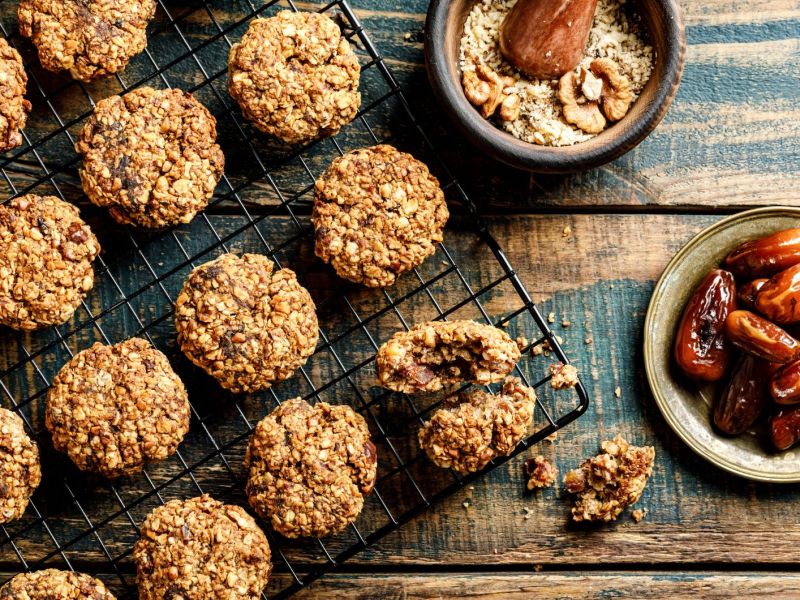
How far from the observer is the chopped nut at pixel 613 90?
104 inches

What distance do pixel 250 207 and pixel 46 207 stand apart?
0.54 metres

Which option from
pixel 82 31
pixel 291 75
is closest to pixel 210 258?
pixel 291 75

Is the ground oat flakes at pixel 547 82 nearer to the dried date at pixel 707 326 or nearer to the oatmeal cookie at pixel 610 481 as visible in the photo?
the dried date at pixel 707 326

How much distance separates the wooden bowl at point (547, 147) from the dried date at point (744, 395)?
27.4 inches

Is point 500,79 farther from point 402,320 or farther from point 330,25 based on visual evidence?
point 402,320

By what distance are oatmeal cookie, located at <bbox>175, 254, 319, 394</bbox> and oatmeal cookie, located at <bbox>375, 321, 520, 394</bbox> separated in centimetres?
24

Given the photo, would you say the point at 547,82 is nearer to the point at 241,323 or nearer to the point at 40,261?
the point at 241,323

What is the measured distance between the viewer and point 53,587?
248 centimetres

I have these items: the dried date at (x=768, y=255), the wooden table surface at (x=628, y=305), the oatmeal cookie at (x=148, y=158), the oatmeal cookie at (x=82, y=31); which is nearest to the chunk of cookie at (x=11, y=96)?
the oatmeal cookie at (x=82, y=31)

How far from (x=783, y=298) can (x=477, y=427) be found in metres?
0.88

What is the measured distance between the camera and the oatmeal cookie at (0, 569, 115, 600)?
2.47m

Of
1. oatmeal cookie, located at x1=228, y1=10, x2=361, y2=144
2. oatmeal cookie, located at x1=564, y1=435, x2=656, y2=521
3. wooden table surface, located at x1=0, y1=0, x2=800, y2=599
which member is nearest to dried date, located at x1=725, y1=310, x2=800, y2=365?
wooden table surface, located at x1=0, y1=0, x2=800, y2=599

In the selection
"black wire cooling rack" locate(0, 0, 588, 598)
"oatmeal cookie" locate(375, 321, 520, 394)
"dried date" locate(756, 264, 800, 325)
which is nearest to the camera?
"oatmeal cookie" locate(375, 321, 520, 394)

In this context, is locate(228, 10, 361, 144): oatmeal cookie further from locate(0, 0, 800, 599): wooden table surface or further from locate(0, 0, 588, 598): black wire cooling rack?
locate(0, 0, 800, 599): wooden table surface
